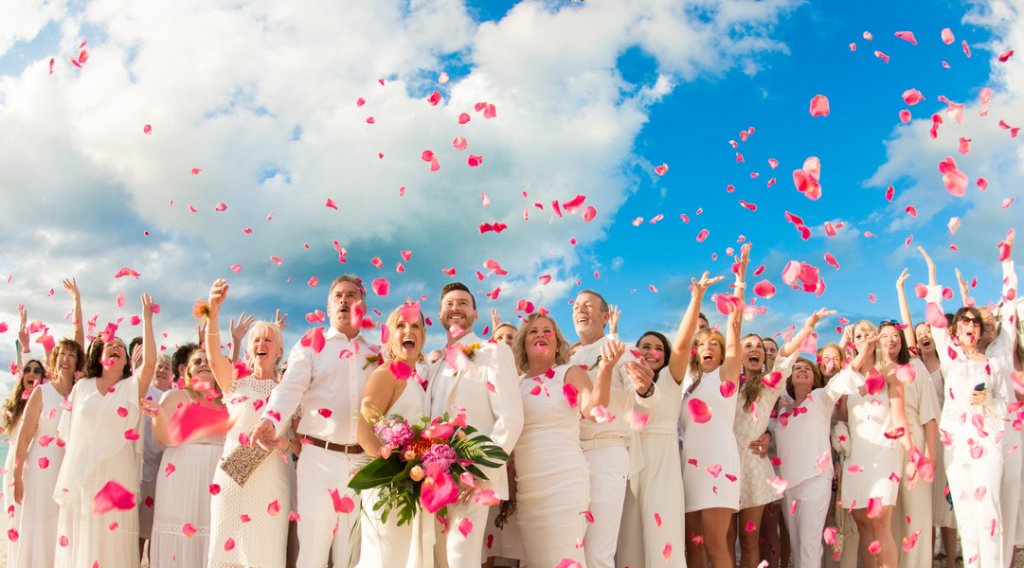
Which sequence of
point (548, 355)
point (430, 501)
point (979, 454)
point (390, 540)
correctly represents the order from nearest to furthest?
1. point (430, 501)
2. point (390, 540)
3. point (548, 355)
4. point (979, 454)

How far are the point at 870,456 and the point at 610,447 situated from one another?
3.09 metres

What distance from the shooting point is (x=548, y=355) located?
5.99 m

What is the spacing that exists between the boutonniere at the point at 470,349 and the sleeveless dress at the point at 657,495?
1675mm

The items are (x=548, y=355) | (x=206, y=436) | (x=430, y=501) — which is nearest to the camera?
(x=430, y=501)

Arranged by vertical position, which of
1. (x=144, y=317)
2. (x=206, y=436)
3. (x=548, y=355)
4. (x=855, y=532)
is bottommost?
(x=855, y=532)

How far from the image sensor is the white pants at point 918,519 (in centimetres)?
772

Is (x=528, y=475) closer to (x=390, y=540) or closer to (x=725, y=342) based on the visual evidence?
(x=390, y=540)

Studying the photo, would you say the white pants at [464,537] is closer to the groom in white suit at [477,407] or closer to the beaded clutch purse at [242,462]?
the groom in white suit at [477,407]

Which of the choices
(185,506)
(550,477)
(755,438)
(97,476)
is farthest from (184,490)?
(755,438)

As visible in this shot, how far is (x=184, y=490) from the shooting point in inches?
264

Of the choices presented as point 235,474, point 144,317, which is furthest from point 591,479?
point 144,317

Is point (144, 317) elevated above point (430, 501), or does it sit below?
above

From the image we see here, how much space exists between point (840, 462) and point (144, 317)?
6.95m

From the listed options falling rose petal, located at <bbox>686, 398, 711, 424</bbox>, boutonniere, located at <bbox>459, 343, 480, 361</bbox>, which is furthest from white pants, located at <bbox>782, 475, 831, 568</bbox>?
boutonniere, located at <bbox>459, 343, 480, 361</bbox>
